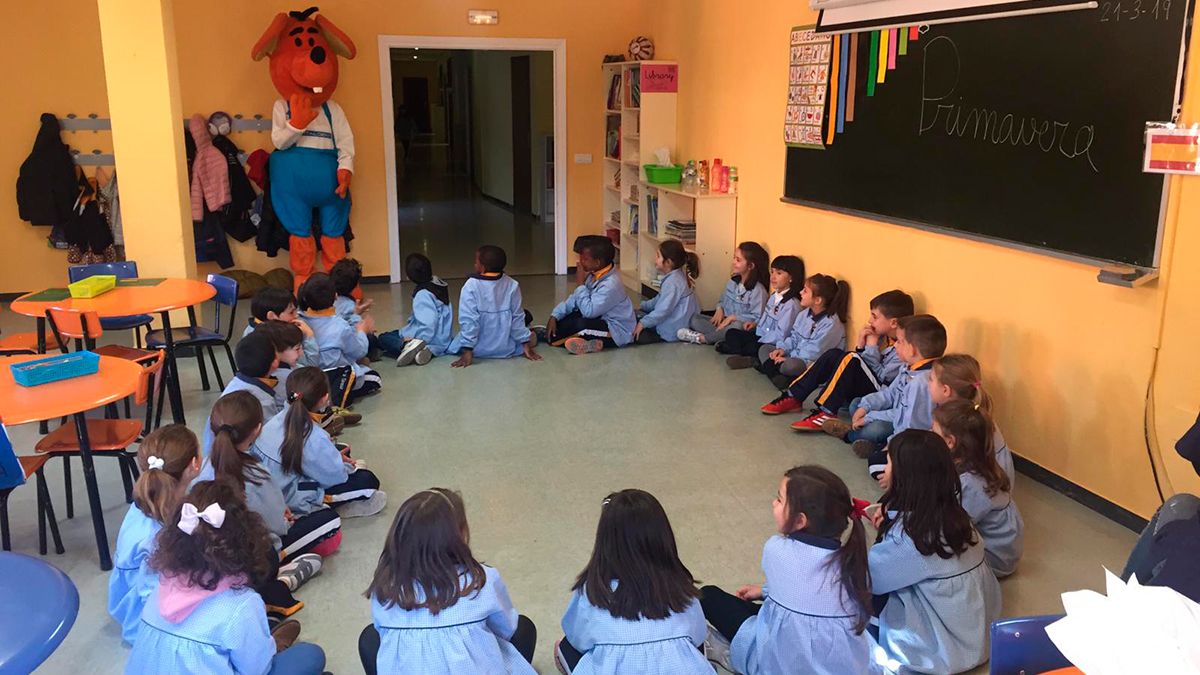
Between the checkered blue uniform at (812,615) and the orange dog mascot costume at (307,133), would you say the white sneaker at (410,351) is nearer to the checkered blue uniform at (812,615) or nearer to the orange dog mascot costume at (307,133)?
the orange dog mascot costume at (307,133)

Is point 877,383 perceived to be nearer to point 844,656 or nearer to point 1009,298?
point 1009,298

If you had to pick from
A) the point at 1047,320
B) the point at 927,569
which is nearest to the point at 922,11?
the point at 1047,320

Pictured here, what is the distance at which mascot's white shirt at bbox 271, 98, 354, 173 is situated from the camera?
7.39m

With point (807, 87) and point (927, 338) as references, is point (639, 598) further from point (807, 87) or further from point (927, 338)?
point (807, 87)

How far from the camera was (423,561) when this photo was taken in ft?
7.22

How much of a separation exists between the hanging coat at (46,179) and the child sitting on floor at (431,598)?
6474 mm

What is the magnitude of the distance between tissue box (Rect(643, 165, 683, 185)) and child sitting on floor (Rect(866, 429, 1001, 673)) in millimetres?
5020

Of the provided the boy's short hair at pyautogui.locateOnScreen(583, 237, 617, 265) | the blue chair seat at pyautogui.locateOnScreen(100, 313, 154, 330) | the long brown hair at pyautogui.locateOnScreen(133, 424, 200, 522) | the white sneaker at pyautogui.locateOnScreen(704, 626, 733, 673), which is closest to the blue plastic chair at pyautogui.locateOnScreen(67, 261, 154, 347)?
the blue chair seat at pyautogui.locateOnScreen(100, 313, 154, 330)

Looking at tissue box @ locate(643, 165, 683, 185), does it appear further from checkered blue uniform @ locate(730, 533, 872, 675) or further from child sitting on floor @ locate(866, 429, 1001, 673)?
checkered blue uniform @ locate(730, 533, 872, 675)

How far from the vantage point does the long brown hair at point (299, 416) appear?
334cm

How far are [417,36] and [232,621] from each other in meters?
6.61

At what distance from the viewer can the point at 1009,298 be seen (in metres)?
4.20

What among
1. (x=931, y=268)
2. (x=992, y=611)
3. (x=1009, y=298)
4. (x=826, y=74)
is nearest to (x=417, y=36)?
(x=826, y=74)

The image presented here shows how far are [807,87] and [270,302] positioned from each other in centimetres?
345
